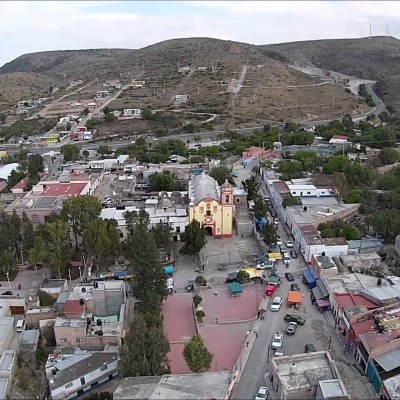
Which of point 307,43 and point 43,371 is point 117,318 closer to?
point 43,371

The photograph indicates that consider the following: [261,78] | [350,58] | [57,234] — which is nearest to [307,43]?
[350,58]

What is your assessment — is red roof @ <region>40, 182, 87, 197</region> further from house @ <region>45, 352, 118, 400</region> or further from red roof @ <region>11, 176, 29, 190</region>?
house @ <region>45, 352, 118, 400</region>

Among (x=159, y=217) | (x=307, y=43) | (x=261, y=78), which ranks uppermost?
(x=307, y=43)

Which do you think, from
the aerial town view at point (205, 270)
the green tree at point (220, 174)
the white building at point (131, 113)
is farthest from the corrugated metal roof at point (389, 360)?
the white building at point (131, 113)

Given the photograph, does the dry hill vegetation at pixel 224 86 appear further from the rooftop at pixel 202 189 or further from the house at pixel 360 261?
the house at pixel 360 261

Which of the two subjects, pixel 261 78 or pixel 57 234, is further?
pixel 261 78

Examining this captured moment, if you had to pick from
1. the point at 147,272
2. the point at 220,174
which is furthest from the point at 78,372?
the point at 220,174
